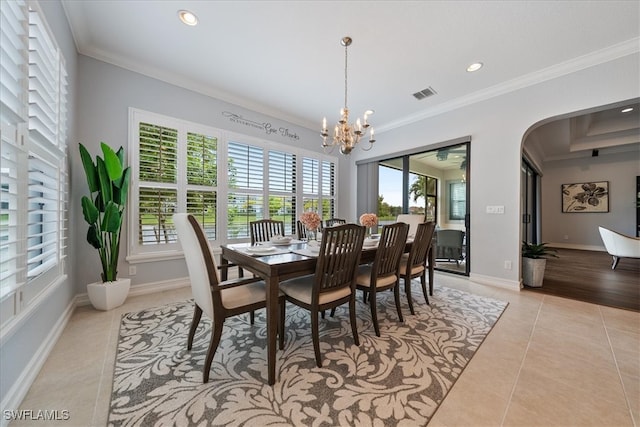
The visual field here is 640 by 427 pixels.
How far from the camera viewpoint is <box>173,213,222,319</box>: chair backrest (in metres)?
1.47

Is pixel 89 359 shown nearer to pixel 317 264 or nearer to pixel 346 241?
pixel 317 264

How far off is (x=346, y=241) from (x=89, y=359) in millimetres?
2041

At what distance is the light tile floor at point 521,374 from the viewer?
1.26 m

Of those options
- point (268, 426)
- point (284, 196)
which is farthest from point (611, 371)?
point (284, 196)

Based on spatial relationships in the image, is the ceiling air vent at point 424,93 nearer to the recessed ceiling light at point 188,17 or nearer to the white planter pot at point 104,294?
the recessed ceiling light at point 188,17

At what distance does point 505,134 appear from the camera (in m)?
3.37

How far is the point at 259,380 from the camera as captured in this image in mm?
1506

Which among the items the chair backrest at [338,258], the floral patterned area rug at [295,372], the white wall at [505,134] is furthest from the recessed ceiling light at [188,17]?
the white wall at [505,134]

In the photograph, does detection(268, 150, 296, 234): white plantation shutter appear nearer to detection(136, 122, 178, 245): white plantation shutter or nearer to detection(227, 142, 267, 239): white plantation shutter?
detection(227, 142, 267, 239): white plantation shutter

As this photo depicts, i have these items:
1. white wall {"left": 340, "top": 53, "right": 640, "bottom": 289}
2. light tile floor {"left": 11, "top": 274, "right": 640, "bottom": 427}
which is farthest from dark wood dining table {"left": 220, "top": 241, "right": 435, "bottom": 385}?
white wall {"left": 340, "top": 53, "right": 640, "bottom": 289}

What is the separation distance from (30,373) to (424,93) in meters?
4.90

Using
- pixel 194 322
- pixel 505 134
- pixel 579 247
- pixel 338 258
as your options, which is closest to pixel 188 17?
pixel 338 258

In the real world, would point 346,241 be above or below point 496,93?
below

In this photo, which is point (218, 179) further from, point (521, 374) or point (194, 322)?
point (521, 374)
